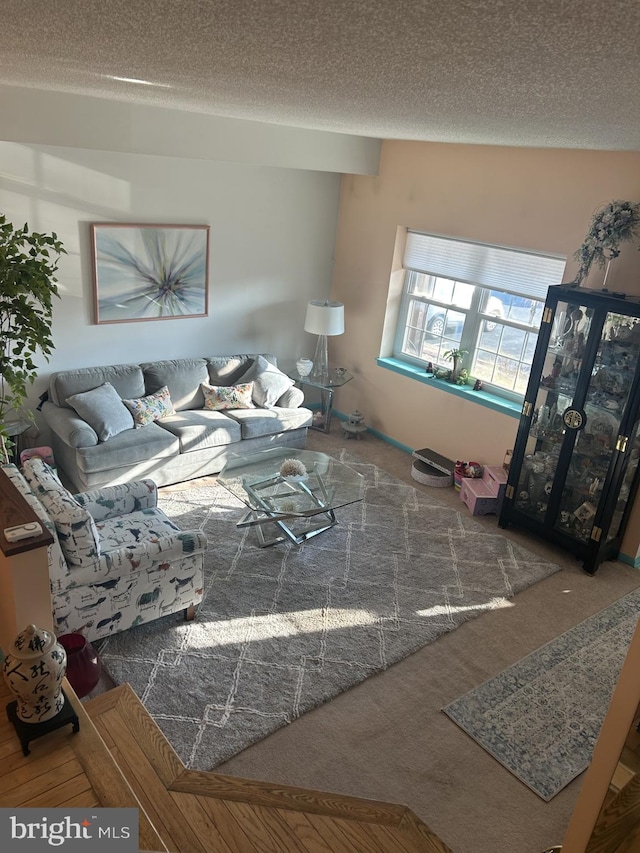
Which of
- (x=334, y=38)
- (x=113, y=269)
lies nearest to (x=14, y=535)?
(x=334, y=38)

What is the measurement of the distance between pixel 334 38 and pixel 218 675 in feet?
10.5

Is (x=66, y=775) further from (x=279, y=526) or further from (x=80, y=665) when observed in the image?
(x=279, y=526)

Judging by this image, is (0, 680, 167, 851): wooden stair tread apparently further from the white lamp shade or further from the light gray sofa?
the white lamp shade

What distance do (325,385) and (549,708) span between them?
390 cm

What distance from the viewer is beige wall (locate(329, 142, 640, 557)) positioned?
15.4 ft

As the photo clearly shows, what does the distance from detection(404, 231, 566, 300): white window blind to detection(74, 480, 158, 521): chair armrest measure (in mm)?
3323

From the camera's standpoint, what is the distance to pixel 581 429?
15.1ft

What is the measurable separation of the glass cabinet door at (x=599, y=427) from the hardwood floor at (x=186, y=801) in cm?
276

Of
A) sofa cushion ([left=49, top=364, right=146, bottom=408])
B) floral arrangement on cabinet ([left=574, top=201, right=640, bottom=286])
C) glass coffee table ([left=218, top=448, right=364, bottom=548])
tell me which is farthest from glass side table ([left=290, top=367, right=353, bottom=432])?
floral arrangement on cabinet ([left=574, top=201, right=640, bottom=286])

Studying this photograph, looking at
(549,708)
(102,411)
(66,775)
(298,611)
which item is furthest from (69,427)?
(549,708)

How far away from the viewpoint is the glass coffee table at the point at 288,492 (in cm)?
455

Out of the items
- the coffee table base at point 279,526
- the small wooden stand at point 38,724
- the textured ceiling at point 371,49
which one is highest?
the textured ceiling at point 371,49

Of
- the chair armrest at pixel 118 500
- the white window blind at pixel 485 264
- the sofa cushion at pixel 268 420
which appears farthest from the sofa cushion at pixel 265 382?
the chair armrest at pixel 118 500

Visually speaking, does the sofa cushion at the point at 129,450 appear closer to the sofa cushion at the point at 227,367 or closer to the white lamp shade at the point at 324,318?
the sofa cushion at the point at 227,367
